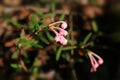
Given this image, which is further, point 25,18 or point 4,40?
point 25,18

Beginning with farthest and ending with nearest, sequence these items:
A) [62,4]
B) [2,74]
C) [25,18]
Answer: [62,4] → [25,18] → [2,74]

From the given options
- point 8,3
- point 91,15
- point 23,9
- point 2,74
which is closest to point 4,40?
point 2,74

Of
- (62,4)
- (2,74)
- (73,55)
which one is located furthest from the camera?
(62,4)

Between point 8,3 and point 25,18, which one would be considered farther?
point 8,3

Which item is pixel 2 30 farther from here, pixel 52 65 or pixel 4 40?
pixel 52 65

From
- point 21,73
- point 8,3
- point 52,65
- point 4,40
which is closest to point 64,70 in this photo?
point 52,65

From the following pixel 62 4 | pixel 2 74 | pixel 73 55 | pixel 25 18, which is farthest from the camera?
pixel 62 4

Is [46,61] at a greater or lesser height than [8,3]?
lesser

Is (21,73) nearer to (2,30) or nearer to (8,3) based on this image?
(2,30)

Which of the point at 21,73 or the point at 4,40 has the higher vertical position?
the point at 4,40
